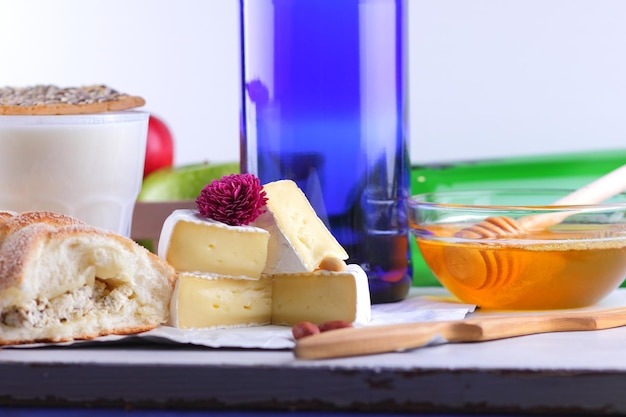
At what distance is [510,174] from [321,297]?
1.55 feet

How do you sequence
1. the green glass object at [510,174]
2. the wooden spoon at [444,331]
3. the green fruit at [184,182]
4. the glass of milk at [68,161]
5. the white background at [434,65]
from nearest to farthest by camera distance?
→ the wooden spoon at [444,331] → the glass of milk at [68,161] → the green glass object at [510,174] → the green fruit at [184,182] → the white background at [434,65]

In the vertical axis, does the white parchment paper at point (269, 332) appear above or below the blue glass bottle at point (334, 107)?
below

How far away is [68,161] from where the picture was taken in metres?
1.05

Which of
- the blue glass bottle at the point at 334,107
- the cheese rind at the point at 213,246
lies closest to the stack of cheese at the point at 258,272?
the cheese rind at the point at 213,246

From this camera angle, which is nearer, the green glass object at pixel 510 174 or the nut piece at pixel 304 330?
the nut piece at pixel 304 330

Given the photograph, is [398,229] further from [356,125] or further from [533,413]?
[533,413]

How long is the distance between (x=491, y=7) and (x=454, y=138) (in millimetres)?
302

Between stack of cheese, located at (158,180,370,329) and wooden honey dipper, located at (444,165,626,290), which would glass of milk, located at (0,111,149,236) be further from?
wooden honey dipper, located at (444,165,626,290)

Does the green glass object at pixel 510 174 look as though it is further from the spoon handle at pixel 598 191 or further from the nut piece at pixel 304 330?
the nut piece at pixel 304 330

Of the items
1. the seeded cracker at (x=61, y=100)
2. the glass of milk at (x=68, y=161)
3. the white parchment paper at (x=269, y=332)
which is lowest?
the white parchment paper at (x=269, y=332)

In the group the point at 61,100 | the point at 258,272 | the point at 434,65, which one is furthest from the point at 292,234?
the point at 434,65

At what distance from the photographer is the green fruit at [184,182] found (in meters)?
1.54

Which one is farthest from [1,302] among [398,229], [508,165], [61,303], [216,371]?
[508,165]

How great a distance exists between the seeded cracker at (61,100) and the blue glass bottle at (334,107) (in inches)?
5.5
